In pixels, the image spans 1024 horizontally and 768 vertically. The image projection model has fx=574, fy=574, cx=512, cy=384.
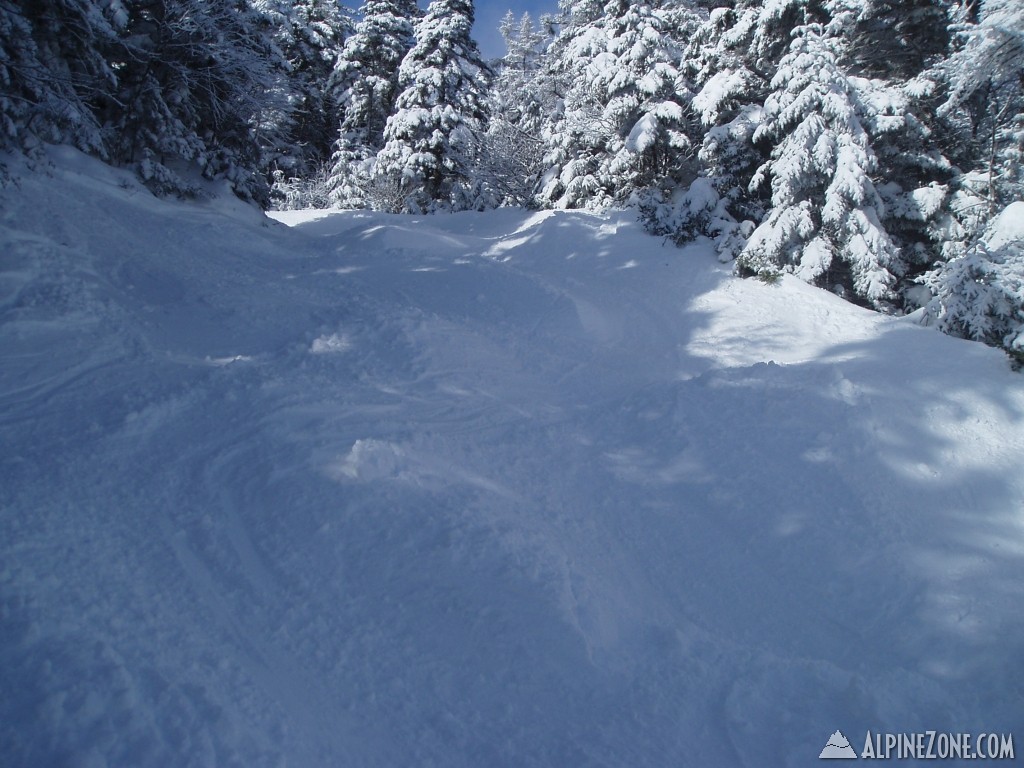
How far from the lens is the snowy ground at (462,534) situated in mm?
3467

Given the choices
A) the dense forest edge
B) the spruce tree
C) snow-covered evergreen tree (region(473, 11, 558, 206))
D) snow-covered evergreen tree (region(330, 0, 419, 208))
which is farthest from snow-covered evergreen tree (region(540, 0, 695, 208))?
the spruce tree

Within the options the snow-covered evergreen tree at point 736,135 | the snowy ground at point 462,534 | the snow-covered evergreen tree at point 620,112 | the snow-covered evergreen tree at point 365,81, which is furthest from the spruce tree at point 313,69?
the snowy ground at point 462,534

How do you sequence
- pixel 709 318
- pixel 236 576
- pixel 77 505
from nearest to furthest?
pixel 236 576 → pixel 77 505 → pixel 709 318

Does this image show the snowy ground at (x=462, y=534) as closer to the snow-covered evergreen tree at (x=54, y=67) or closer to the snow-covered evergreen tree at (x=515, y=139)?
the snow-covered evergreen tree at (x=54, y=67)

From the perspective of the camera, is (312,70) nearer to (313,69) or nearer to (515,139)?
(313,69)

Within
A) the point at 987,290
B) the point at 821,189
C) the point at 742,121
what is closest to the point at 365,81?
the point at 742,121

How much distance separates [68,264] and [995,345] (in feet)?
43.0

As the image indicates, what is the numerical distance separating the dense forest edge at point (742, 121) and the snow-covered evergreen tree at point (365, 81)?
19.1 feet

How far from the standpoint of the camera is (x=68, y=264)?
8.16 metres

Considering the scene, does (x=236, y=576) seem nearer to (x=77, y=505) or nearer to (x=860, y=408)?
(x=77, y=505)

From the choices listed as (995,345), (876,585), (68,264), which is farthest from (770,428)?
(68,264)

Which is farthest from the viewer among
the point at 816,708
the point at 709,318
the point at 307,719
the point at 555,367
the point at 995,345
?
the point at 709,318

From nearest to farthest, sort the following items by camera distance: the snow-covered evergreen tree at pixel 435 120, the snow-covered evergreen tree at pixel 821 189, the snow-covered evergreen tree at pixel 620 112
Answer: the snow-covered evergreen tree at pixel 821 189, the snow-covered evergreen tree at pixel 620 112, the snow-covered evergreen tree at pixel 435 120

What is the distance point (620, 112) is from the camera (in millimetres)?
15945
